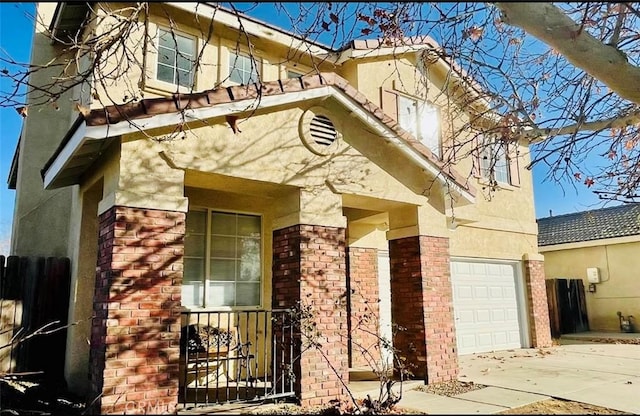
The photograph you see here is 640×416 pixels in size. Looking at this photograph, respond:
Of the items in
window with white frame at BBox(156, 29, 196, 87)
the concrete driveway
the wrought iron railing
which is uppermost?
window with white frame at BBox(156, 29, 196, 87)

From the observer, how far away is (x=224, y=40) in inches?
393

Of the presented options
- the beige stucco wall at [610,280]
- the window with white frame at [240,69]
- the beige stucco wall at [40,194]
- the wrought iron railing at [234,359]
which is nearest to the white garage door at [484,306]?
the wrought iron railing at [234,359]

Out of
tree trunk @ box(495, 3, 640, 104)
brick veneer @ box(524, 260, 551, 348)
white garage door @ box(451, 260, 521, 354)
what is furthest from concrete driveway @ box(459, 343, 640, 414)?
tree trunk @ box(495, 3, 640, 104)

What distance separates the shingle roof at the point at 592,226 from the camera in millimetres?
19002

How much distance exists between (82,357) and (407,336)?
5501 millimetres

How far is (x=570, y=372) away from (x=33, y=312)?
33.4 feet

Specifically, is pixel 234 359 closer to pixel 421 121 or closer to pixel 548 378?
pixel 548 378

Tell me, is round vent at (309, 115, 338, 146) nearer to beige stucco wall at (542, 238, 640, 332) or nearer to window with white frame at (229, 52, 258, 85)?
window with white frame at (229, 52, 258, 85)

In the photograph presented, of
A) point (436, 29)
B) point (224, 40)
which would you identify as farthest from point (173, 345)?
point (224, 40)

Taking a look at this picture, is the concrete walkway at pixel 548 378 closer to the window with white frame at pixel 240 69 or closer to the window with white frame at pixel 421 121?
the window with white frame at pixel 421 121

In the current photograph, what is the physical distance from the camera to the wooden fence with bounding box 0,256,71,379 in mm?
7762

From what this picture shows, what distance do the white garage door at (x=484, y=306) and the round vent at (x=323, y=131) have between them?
6637 millimetres

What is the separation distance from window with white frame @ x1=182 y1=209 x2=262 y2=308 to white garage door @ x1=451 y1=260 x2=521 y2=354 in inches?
237

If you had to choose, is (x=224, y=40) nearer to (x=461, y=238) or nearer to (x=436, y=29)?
(x=436, y=29)
